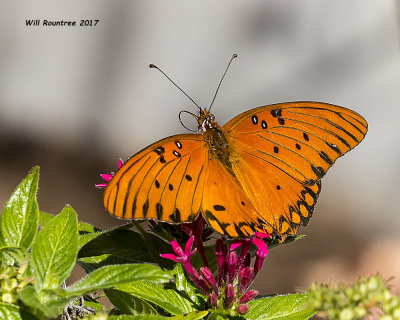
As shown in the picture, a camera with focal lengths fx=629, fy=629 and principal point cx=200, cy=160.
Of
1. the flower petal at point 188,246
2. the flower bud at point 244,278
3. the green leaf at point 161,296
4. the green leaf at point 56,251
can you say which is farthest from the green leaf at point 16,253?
the flower bud at point 244,278

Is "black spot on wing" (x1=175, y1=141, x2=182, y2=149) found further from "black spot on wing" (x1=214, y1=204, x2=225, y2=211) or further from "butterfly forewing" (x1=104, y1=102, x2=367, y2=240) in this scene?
"black spot on wing" (x1=214, y1=204, x2=225, y2=211)

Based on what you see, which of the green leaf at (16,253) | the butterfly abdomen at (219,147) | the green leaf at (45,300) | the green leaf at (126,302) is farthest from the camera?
the butterfly abdomen at (219,147)

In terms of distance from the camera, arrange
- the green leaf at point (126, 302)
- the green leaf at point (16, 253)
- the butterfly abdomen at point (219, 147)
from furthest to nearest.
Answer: the butterfly abdomen at point (219, 147)
the green leaf at point (126, 302)
the green leaf at point (16, 253)

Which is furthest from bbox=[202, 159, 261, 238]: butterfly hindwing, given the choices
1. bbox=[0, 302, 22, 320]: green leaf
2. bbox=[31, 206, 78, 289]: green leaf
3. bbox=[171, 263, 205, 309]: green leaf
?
bbox=[0, 302, 22, 320]: green leaf

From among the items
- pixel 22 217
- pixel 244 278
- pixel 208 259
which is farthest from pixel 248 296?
pixel 22 217

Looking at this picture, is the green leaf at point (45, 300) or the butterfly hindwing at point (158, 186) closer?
the green leaf at point (45, 300)

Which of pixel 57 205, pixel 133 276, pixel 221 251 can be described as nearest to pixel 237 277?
pixel 221 251

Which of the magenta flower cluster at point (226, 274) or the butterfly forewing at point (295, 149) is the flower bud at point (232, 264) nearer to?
the magenta flower cluster at point (226, 274)
